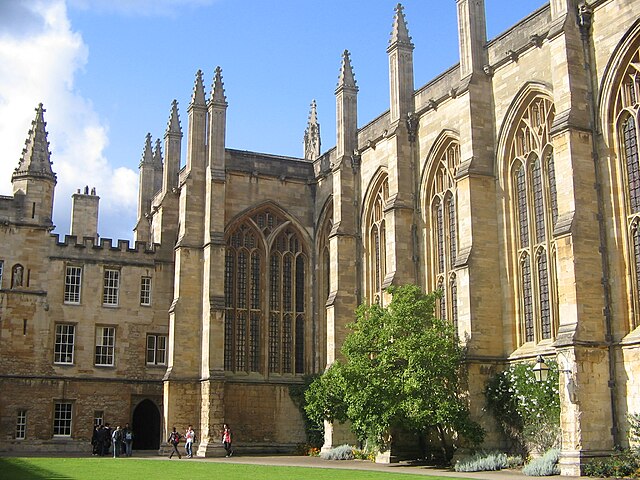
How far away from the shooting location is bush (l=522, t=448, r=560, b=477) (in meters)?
23.3

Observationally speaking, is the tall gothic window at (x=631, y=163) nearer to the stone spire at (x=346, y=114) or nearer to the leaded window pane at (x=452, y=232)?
the leaded window pane at (x=452, y=232)

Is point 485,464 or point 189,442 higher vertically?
point 189,442

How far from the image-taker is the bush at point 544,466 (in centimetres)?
2330

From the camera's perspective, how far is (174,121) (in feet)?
148

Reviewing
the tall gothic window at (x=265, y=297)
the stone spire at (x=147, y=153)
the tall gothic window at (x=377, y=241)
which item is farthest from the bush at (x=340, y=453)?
the stone spire at (x=147, y=153)

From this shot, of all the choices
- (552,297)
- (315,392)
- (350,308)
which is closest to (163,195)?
(350,308)

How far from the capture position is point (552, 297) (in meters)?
27.0

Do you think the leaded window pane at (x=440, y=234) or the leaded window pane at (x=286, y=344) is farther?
the leaded window pane at (x=286, y=344)

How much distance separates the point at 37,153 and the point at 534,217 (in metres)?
25.3

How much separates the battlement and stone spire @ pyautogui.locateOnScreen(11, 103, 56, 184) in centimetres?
302

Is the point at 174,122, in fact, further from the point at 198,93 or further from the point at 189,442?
the point at 189,442

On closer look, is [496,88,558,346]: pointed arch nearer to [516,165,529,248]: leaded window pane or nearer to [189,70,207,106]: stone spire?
[516,165,529,248]: leaded window pane

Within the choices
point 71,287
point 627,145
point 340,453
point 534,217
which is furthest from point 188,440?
point 627,145

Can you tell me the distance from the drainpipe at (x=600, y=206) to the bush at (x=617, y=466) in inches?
39.4
